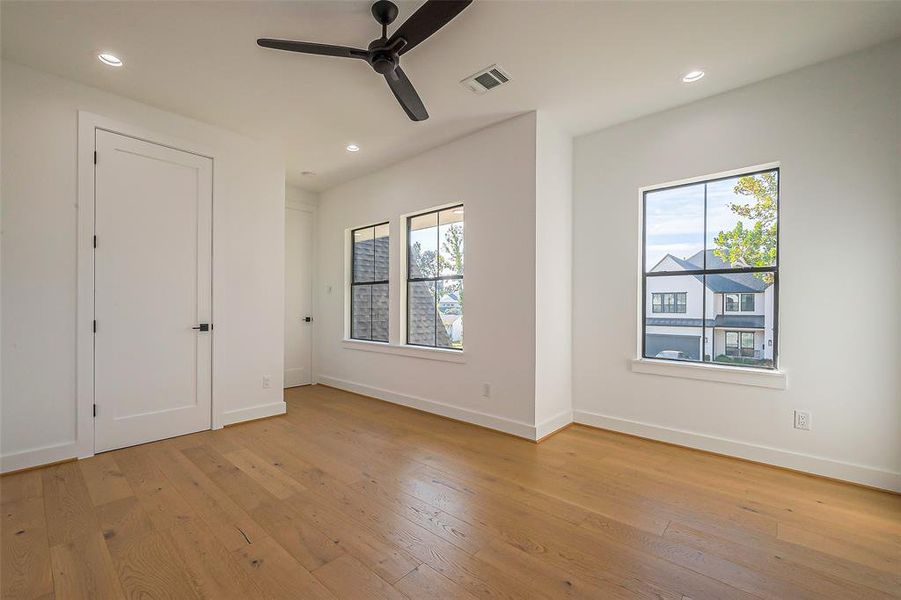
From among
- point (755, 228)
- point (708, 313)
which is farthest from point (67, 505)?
point (755, 228)

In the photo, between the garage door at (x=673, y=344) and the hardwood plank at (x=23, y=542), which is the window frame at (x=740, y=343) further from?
the hardwood plank at (x=23, y=542)

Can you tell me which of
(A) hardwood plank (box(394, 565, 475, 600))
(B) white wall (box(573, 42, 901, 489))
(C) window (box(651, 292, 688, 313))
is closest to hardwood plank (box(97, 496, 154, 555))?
(A) hardwood plank (box(394, 565, 475, 600))

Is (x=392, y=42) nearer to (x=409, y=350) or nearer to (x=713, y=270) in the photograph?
(x=713, y=270)

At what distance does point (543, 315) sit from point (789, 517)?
6.49ft

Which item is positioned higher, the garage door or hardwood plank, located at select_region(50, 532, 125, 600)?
the garage door

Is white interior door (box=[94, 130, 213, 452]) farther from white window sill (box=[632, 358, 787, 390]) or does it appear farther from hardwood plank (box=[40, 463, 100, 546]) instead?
white window sill (box=[632, 358, 787, 390])

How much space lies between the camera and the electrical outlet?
8.98 feet

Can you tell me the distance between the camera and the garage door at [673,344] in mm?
3279

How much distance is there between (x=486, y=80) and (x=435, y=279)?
2.12m

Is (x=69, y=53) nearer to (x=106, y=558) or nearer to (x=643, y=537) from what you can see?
(x=106, y=558)

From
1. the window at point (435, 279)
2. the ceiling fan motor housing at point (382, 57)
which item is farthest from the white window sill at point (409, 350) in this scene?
the ceiling fan motor housing at point (382, 57)

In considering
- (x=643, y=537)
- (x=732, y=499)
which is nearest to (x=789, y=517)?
(x=732, y=499)

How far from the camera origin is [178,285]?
3.46 meters

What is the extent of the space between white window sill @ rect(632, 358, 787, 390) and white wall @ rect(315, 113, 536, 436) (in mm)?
1025
